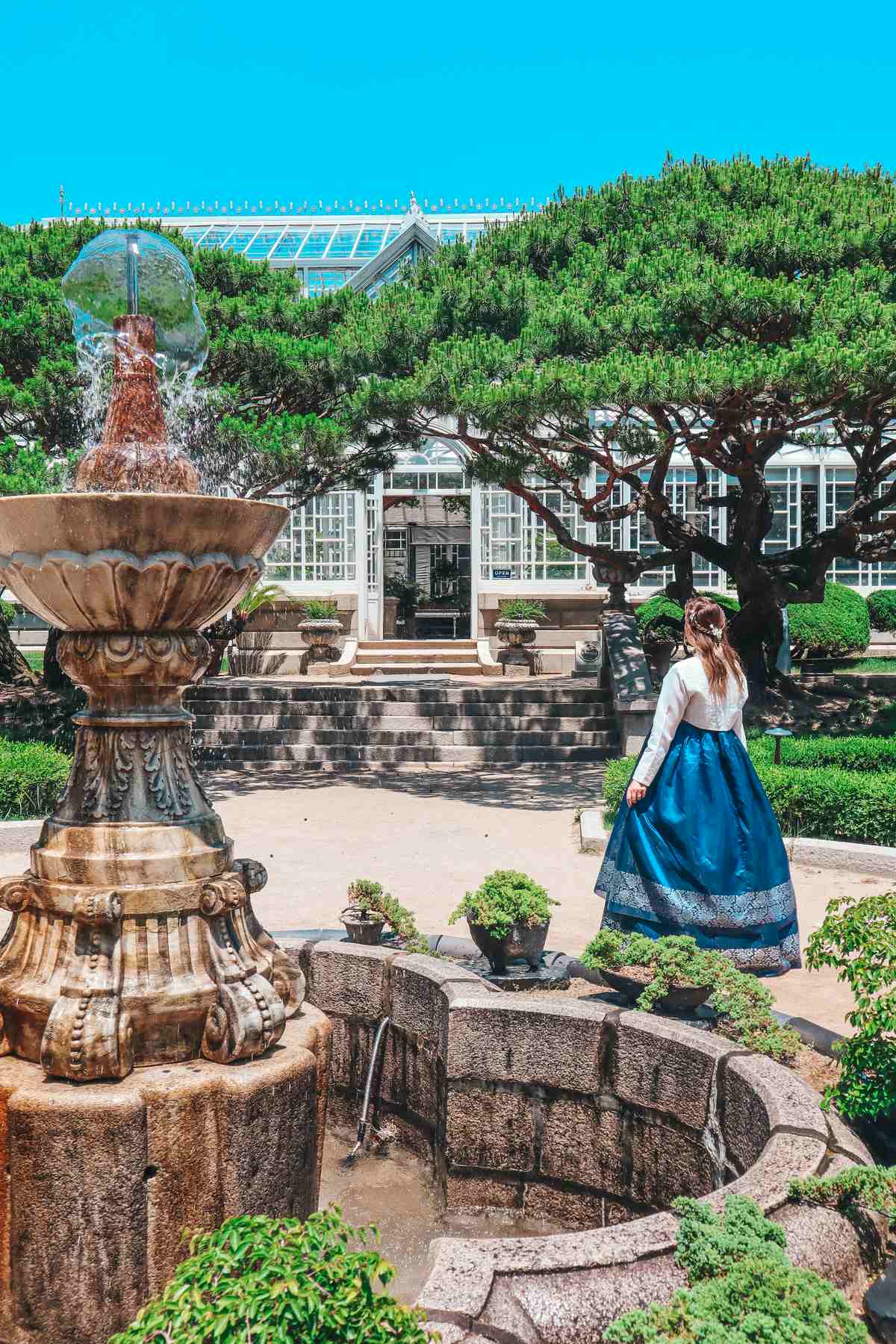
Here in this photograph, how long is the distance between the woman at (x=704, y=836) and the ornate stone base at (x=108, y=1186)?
243cm

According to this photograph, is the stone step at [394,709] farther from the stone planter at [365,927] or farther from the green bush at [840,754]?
the stone planter at [365,927]

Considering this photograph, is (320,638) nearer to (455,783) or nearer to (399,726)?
(399,726)

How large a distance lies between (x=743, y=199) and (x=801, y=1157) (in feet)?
37.0

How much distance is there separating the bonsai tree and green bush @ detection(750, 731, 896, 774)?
3.09 metres

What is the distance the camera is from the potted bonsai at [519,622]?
64.8ft

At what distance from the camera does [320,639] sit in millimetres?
20391

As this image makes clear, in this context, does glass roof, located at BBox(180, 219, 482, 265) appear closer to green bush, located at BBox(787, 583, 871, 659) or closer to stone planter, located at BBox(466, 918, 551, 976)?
green bush, located at BBox(787, 583, 871, 659)

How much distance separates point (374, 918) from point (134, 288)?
9.22 feet

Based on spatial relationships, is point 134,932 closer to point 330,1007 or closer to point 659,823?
point 330,1007

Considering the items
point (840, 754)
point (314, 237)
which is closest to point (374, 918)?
point (840, 754)

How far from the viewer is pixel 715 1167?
3.31 metres

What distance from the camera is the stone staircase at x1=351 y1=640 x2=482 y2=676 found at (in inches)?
773

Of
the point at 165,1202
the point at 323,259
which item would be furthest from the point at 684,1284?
the point at 323,259

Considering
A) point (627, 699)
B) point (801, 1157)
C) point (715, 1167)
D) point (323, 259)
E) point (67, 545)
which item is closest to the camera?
point (801, 1157)
